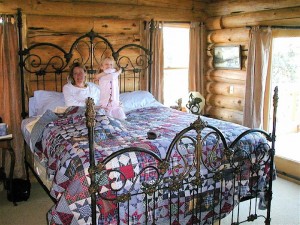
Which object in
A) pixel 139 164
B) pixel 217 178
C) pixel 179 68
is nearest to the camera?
pixel 139 164

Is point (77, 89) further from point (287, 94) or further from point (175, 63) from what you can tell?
point (287, 94)

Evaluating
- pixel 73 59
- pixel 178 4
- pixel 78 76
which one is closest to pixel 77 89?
pixel 78 76

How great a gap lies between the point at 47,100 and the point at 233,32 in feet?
9.87

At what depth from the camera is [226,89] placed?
5629 millimetres

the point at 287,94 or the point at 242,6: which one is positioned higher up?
the point at 242,6

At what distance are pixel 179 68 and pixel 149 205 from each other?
3.54 meters

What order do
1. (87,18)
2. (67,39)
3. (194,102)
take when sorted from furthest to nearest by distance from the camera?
(194,102) → (87,18) → (67,39)

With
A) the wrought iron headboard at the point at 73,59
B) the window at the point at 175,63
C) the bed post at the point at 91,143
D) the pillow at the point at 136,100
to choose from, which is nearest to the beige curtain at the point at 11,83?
the wrought iron headboard at the point at 73,59

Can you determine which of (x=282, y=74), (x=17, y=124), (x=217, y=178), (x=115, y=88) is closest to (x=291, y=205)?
→ (x=217, y=178)

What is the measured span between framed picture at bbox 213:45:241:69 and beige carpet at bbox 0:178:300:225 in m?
1.98

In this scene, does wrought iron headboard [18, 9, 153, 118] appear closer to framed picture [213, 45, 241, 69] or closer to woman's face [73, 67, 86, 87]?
woman's face [73, 67, 86, 87]

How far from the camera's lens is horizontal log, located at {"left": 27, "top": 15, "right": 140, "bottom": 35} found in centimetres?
451

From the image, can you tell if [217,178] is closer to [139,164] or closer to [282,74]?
[139,164]

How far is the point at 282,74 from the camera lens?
5012 mm
